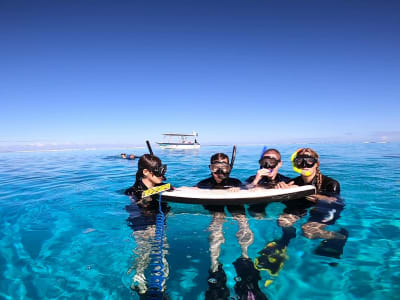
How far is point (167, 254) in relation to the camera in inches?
141

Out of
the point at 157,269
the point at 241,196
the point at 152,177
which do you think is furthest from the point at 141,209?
the point at 241,196

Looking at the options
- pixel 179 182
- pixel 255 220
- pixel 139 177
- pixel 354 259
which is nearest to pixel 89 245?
pixel 139 177

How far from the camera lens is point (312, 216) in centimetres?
466

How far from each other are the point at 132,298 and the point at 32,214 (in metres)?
4.80

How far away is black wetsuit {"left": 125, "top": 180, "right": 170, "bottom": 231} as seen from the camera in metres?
4.24

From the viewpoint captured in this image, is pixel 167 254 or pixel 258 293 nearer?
pixel 258 293

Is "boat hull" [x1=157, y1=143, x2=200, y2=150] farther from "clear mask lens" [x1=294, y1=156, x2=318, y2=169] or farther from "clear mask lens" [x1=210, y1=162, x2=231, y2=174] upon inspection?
"clear mask lens" [x1=294, y1=156, x2=318, y2=169]

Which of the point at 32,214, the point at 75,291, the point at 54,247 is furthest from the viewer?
the point at 32,214

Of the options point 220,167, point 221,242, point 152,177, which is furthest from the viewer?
point 220,167

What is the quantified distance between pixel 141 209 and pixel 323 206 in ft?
13.1

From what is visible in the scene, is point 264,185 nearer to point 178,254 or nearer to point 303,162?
point 303,162

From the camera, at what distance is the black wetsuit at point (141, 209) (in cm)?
424

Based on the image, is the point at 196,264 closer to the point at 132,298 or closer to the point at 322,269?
the point at 132,298

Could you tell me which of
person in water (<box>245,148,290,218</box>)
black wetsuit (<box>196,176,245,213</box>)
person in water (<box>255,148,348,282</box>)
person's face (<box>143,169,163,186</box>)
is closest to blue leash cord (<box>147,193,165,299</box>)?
person's face (<box>143,169,163,186</box>)
